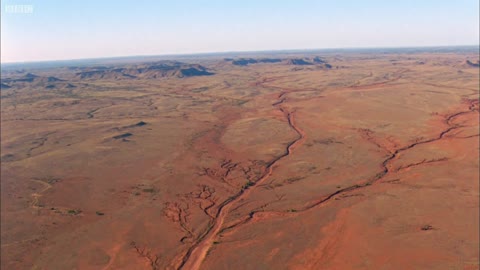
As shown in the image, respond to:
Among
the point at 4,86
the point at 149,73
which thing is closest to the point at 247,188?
the point at 4,86

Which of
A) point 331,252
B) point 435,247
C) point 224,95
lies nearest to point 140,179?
point 331,252

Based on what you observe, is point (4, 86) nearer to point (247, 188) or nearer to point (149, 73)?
point (149, 73)

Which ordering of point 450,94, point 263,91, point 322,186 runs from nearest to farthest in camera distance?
point 322,186 < point 450,94 < point 263,91

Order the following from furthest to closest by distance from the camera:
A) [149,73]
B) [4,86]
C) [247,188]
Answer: [149,73], [4,86], [247,188]

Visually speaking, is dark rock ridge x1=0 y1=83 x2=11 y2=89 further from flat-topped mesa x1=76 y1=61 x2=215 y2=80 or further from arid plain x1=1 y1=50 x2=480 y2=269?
arid plain x1=1 y1=50 x2=480 y2=269

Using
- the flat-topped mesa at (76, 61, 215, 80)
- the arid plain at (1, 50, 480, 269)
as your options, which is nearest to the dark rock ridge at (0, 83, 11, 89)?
the flat-topped mesa at (76, 61, 215, 80)

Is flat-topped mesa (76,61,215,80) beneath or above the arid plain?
above

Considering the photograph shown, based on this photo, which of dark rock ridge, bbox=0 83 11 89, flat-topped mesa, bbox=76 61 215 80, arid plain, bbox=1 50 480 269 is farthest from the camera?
flat-topped mesa, bbox=76 61 215 80

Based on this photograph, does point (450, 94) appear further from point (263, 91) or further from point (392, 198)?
point (392, 198)
